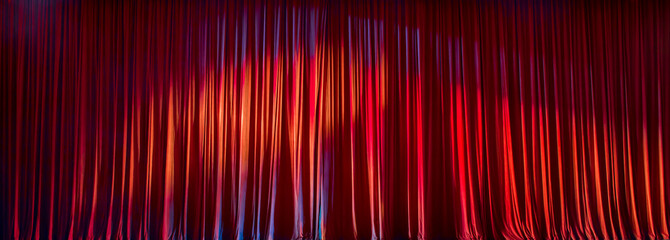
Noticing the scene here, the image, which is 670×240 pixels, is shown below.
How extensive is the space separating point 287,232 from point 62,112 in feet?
7.51

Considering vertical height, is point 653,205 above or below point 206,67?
below

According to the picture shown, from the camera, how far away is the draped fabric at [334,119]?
417 centimetres

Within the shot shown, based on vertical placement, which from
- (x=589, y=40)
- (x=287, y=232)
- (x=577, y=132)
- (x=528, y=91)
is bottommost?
(x=287, y=232)

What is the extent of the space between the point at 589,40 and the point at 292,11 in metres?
2.84

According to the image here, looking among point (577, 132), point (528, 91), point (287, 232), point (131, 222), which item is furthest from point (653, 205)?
point (131, 222)

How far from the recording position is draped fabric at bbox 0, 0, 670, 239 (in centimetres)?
417

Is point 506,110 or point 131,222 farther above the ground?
point 506,110

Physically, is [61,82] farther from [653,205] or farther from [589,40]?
[653,205]

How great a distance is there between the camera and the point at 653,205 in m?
4.31

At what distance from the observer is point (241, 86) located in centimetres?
427

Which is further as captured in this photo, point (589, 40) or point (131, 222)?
point (589, 40)

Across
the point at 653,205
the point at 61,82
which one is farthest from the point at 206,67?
the point at 653,205

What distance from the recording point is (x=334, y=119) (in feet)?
14.0

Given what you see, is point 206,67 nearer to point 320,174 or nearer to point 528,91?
point 320,174
